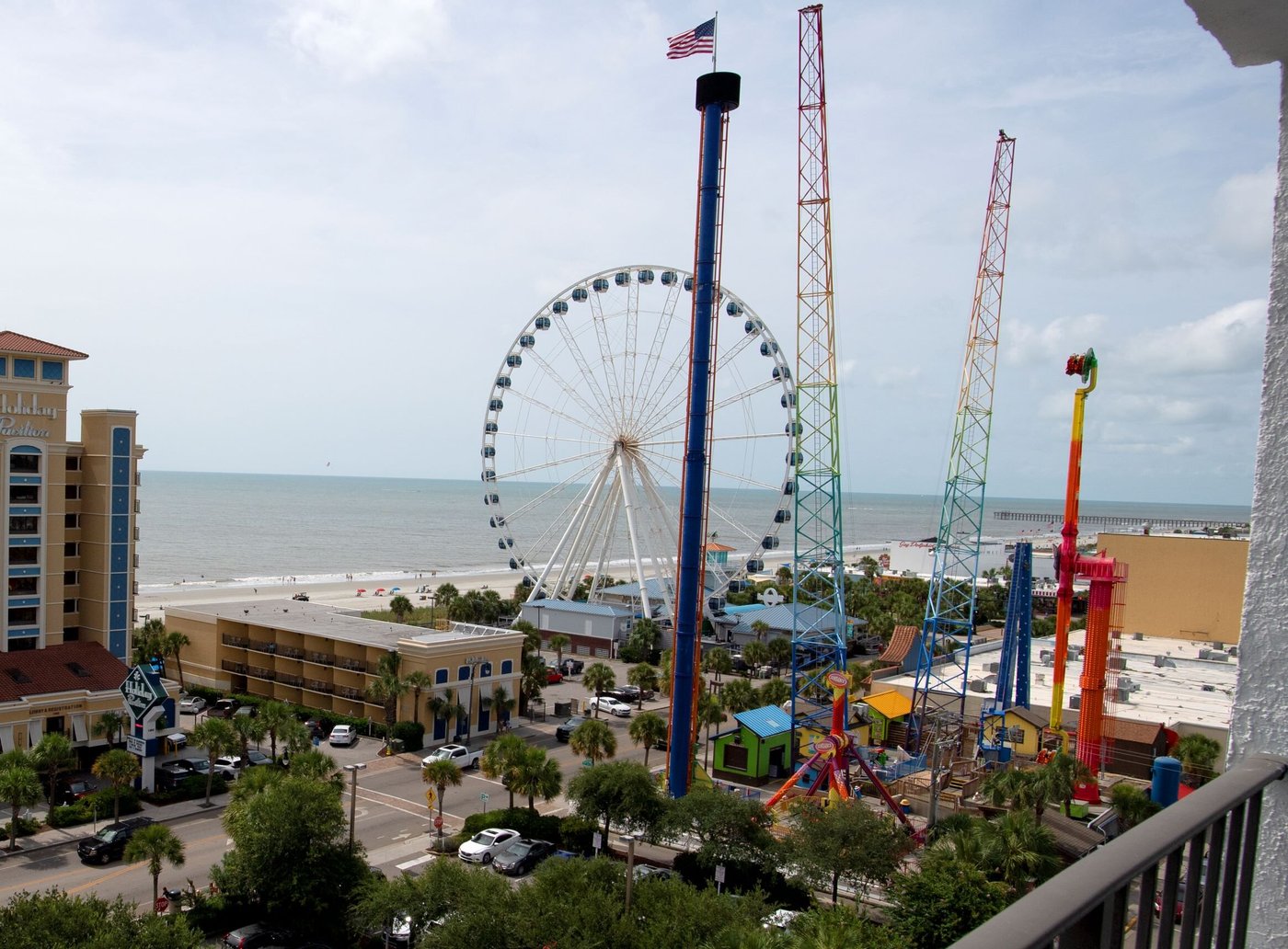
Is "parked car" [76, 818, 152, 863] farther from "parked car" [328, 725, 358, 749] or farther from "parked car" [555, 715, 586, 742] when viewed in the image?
"parked car" [555, 715, 586, 742]

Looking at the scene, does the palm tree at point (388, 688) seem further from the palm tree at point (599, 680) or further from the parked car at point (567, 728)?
the palm tree at point (599, 680)

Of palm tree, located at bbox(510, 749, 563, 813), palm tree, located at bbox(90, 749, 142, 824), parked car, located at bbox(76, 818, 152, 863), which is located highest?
palm tree, located at bbox(510, 749, 563, 813)

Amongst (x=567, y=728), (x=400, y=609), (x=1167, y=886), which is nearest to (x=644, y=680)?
(x=567, y=728)

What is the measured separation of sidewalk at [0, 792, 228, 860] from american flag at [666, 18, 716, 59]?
24134mm

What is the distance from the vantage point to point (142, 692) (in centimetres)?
2905

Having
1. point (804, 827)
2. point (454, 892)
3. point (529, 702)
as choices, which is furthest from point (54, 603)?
point (804, 827)

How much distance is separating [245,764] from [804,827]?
685 inches

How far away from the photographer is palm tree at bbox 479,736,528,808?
2516 cm

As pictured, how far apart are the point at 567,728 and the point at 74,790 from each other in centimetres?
1570

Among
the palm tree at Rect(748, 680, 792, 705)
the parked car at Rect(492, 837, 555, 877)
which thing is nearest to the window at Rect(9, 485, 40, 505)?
the parked car at Rect(492, 837, 555, 877)

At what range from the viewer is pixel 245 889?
62.6 feet

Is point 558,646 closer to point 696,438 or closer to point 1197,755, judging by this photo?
point 696,438

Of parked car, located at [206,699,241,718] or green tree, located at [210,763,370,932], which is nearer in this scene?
green tree, located at [210,763,370,932]

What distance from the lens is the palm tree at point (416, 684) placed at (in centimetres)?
3481
